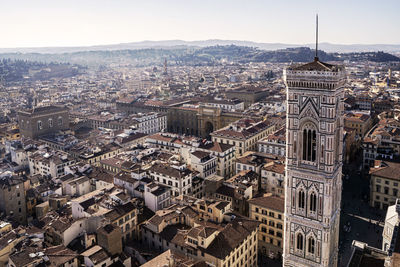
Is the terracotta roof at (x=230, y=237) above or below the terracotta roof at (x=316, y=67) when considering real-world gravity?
below

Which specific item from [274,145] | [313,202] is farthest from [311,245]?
[274,145]

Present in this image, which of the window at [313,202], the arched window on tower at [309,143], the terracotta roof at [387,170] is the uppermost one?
the arched window on tower at [309,143]

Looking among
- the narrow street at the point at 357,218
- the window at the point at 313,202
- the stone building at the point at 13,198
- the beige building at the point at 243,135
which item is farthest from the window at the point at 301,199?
the beige building at the point at 243,135

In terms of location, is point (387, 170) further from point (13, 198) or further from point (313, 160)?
point (13, 198)

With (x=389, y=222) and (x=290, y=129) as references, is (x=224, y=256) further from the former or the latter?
(x=389, y=222)

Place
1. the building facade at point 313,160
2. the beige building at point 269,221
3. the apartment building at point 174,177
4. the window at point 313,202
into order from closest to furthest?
the building facade at point 313,160, the window at point 313,202, the beige building at point 269,221, the apartment building at point 174,177

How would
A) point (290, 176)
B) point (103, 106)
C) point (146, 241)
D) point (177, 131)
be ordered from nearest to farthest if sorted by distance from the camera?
point (290, 176) → point (146, 241) → point (177, 131) → point (103, 106)

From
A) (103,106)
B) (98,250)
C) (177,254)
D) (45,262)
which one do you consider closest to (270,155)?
(177,254)

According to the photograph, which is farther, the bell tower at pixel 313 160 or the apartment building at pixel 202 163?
the apartment building at pixel 202 163

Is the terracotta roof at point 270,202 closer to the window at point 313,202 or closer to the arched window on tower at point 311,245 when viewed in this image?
the arched window on tower at point 311,245
